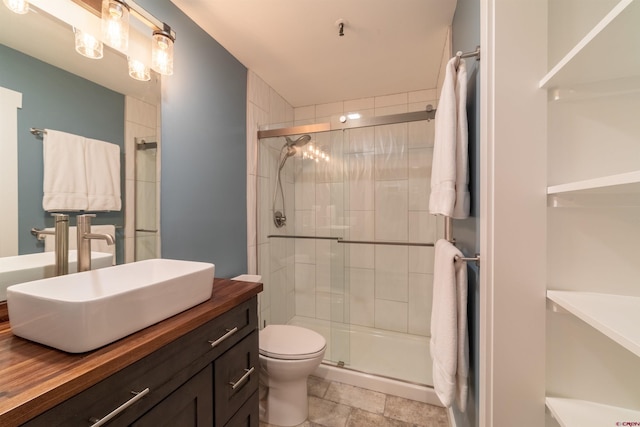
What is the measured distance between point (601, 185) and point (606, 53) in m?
0.31

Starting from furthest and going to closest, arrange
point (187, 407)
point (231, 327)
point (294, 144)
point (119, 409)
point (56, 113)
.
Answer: point (294, 144) < point (231, 327) < point (56, 113) < point (187, 407) < point (119, 409)

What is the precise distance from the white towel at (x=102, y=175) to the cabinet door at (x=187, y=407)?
796 millimetres

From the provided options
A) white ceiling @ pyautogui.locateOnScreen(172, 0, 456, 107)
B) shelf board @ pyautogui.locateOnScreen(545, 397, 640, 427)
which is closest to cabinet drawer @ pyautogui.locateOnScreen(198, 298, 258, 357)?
shelf board @ pyautogui.locateOnScreen(545, 397, 640, 427)

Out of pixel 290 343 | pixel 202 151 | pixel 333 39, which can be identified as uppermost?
pixel 333 39

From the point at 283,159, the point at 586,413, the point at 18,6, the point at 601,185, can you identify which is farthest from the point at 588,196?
the point at 283,159

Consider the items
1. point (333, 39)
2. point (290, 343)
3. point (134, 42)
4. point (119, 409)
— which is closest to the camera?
point (119, 409)

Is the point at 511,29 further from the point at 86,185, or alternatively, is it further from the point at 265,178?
the point at 265,178

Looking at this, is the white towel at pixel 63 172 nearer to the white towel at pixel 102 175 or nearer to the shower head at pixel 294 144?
the white towel at pixel 102 175

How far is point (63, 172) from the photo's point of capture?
2.93 ft

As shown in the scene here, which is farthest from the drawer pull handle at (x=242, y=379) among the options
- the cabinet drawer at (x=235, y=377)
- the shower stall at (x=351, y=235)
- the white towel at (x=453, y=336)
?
the shower stall at (x=351, y=235)

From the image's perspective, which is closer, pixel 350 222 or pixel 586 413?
pixel 586 413

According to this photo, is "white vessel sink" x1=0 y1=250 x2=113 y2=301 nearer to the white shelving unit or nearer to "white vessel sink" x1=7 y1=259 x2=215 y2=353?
"white vessel sink" x1=7 y1=259 x2=215 y2=353

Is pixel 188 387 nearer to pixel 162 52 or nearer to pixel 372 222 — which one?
pixel 162 52

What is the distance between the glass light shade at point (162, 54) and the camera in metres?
1.19
